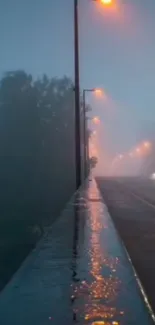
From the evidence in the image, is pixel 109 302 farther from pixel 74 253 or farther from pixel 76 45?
pixel 76 45

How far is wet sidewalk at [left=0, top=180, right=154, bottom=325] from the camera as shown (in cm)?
495

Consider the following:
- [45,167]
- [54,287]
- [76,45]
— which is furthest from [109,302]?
[45,167]

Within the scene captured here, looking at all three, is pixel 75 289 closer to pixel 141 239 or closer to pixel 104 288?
pixel 104 288

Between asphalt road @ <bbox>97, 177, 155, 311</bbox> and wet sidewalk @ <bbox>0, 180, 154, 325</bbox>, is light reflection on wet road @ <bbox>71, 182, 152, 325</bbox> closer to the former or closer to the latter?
wet sidewalk @ <bbox>0, 180, 154, 325</bbox>

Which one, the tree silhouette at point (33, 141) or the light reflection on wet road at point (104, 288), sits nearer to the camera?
the light reflection on wet road at point (104, 288)

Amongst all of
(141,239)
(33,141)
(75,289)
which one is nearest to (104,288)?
(75,289)

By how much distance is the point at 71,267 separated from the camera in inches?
303

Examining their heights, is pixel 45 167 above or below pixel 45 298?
below

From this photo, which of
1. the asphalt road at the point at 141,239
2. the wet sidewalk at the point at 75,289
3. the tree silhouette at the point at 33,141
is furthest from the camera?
the tree silhouette at the point at 33,141

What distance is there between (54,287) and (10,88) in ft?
281

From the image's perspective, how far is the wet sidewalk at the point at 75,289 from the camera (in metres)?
4.95

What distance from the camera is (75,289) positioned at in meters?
6.20

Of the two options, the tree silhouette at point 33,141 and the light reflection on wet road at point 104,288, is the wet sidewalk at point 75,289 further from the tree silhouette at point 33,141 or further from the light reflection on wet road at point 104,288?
the tree silhouette at point 33,141

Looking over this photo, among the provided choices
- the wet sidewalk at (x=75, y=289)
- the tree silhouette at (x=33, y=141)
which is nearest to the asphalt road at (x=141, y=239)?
the wet sidewalk at (x=75, y=289)
